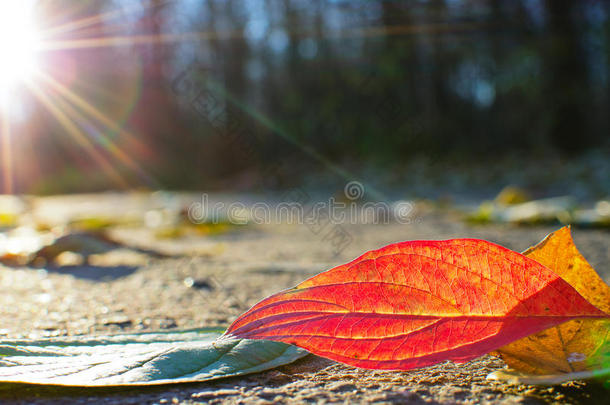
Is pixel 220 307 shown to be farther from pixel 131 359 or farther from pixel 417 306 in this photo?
pixel 417 306

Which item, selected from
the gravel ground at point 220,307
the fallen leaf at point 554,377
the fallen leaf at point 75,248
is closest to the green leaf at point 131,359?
the gravel ground at point 220,307

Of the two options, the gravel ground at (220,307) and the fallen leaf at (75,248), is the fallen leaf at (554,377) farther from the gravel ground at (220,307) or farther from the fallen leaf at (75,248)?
the fallen leaf at (75,248)

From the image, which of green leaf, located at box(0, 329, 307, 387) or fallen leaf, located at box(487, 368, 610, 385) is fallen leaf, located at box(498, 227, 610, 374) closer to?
fallen leaf, located at box(487, 368, 610, 385)

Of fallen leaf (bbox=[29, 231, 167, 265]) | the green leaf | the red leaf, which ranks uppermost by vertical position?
fallen leaf (bbox=[29, 231, 167, 265])

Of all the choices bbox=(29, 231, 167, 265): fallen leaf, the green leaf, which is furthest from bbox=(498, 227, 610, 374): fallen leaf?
bbox=(29, 231, 167, 265): fallen leaf

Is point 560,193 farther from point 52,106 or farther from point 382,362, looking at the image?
point 52,106

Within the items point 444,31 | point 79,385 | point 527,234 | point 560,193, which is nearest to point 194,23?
point 444,31
